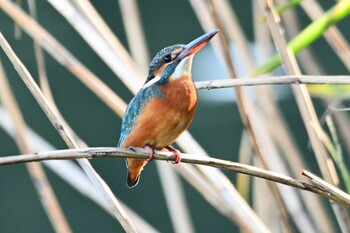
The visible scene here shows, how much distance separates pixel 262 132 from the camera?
2.72 m

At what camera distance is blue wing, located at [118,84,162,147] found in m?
2.40

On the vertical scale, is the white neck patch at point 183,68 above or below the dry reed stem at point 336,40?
above

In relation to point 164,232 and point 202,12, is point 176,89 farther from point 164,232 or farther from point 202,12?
point 164,232

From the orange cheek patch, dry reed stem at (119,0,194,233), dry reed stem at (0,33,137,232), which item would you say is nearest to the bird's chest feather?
the orange cheek patch

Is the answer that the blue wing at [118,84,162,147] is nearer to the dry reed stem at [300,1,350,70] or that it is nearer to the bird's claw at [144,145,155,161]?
the bird's claw at [144,145,155,161]

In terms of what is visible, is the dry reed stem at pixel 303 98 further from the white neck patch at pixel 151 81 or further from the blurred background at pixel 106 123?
the blurred background at pixel 106 123

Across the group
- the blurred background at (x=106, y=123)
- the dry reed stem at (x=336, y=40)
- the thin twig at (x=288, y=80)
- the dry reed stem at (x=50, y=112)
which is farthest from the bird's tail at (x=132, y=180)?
the blurred background at (x=106, y=123)

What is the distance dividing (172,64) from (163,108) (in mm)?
132

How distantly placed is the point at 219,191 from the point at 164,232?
2357 millimetres

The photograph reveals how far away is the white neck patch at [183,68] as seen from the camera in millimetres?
2424

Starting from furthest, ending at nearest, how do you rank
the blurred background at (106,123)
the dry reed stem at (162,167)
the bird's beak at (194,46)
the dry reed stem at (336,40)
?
the blurred background at (106,123)
the dry reed stem at (162,167)
the dry reed stem at (336,40)
the bird's beak at (194,46)

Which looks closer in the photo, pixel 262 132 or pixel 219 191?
pixel 219 191

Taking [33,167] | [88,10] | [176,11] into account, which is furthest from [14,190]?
[88,10]

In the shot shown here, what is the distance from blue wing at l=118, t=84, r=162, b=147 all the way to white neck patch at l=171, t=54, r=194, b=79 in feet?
0.18
